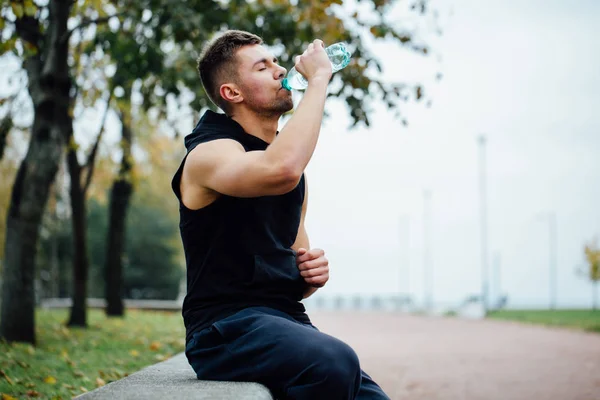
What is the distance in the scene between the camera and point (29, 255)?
9.53 meters

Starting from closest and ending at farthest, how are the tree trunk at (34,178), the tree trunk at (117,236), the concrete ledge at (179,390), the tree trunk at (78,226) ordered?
the concrete ledge at (179,390), the tree trunk at (34,178), the tree trunk at (78,226), the tree trunk at (117,236)

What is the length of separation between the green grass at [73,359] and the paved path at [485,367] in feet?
9.91

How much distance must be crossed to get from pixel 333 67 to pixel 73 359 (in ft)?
18.0

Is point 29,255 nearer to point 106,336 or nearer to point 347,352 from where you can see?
point 106,336

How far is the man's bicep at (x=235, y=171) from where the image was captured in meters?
2.83

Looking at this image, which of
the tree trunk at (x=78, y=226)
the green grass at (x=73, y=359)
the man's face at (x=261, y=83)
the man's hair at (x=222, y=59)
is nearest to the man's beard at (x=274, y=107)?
the man's face at (x=261, y=83)

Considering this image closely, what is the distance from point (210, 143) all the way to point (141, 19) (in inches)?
288

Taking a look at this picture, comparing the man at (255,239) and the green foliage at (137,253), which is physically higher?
the man at (255,239)

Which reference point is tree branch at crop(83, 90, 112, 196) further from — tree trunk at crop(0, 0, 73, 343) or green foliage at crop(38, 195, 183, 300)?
green foliage at crop(38, 195, 183, 300)

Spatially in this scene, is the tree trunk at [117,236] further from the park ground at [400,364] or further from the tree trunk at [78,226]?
the park ground at [400,364]

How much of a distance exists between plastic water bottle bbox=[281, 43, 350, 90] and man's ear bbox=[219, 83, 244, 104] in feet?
0.71

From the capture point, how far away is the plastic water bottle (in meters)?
3.36

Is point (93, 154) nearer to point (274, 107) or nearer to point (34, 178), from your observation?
point (34, 178)

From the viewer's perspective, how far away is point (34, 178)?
9430mm
